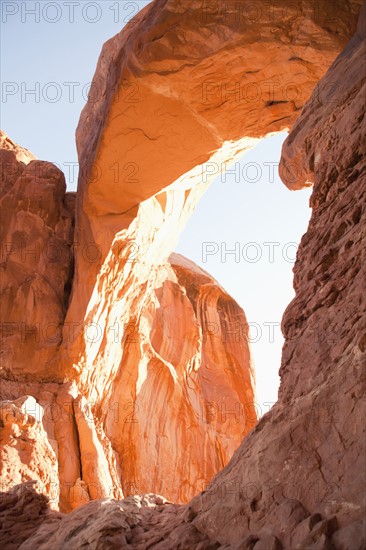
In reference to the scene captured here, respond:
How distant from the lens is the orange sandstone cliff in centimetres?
349

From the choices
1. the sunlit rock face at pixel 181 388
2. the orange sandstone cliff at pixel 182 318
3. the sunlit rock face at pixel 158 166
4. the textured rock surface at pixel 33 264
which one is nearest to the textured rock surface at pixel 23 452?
the orange sandstone cliff at pixel 182 318

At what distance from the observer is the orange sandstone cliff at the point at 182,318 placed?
3.49m

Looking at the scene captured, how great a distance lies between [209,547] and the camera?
3588mm

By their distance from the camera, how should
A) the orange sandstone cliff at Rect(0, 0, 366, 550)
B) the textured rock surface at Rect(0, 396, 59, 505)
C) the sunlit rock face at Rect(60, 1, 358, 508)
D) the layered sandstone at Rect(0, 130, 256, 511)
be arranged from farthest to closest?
the layered sandstone at Rect(0, 130, 256, 511), the sunlit rock face at Rect(60, 1, 358, 508), the textured rock surface at Rect(0, 396, 59, 505), the orange sandstone cliff at Rect(0, 0, 366, 550)

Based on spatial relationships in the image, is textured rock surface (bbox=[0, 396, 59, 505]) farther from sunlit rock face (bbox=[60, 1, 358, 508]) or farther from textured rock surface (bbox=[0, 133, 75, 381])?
sunlit rock face (bbox=[60, 1, 358, 508])

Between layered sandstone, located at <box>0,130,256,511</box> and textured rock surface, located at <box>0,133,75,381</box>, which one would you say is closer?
layered sandstone, located at <box>0,130,256,511</box>

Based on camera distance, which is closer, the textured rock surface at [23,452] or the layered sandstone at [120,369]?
the textured rock surface at [23,452]

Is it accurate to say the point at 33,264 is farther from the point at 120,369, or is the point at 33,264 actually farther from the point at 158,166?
the point at 120,369

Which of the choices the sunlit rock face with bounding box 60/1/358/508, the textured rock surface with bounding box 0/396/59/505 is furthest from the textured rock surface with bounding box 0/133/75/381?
the textured rock surface with bounding box 0/396/59/505

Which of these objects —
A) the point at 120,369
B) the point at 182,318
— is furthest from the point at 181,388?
the point at 120,369

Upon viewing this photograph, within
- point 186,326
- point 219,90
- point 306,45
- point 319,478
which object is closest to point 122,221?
point 219,90

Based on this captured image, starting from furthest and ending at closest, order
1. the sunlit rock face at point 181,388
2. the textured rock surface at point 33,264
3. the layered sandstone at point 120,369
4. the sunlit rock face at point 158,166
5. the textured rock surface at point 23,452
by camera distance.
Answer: the sunlit rock face at point 181,388 < the textured rock surface at point 33,264 < the layered sandstone at point 120,369 < the sunlit rock face at point 158,166 < the textured rock surface at point 23,452

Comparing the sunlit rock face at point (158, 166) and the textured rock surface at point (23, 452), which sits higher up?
the sunlit rock face at point (158, 166)

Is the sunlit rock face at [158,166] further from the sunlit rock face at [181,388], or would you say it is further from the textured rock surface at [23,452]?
the textured rock surface at [23,452]
